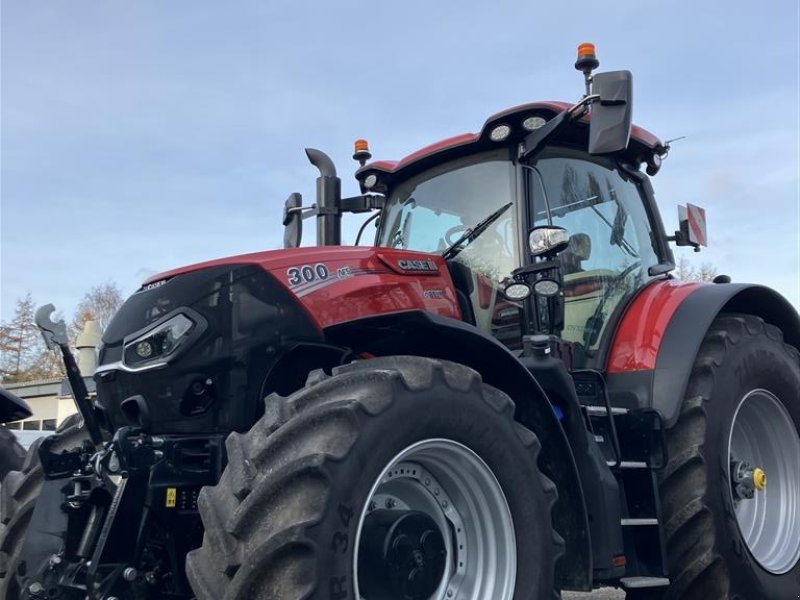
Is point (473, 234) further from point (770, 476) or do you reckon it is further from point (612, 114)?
point (770, 476)

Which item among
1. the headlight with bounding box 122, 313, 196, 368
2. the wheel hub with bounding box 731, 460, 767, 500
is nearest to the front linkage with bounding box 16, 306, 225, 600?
the headlight with bounding box 122, 313, 196, 368

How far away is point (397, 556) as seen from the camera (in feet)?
10.0

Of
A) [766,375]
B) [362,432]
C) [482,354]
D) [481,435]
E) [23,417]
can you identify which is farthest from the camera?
[23,417]

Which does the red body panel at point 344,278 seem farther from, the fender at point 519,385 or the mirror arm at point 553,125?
the mirror arm at point 553,125

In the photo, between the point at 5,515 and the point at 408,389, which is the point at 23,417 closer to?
the point at 5,515

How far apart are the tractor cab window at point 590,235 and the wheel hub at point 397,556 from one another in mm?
1953

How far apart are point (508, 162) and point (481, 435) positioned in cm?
199

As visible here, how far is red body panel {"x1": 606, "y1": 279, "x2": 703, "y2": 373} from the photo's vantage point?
4.76 meters

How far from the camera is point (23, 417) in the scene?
6008 millimetres

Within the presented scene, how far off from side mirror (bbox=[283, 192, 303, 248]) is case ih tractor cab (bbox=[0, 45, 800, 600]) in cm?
2

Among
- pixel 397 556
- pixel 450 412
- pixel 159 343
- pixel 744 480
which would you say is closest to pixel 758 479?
pixel 744 480

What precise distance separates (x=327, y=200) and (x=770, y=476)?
10.2 feet

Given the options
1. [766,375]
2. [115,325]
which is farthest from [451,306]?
[766,375]

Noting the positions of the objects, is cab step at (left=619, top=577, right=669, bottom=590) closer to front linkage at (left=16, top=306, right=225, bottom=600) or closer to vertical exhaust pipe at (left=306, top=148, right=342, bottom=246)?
front linkage at (left=16, top=306, right=225, bottom=600)
